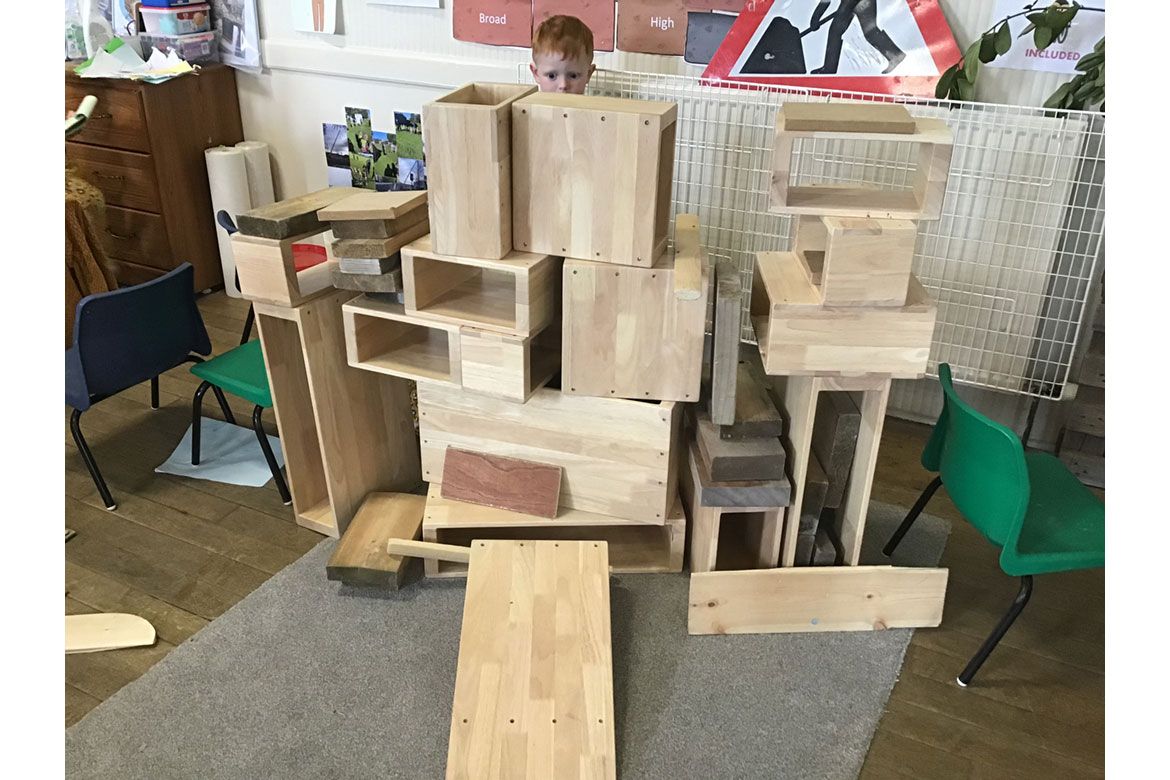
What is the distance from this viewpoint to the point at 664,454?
206 centimetres

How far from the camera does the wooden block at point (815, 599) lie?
78.9 inches

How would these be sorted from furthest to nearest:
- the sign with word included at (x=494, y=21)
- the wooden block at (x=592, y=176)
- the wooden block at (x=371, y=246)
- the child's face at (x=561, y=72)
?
the sign with word included at (x=494, y=21)
the child's face at (x=561, y=72)
the wooden block at (x=371, y=246)
the wooden block at (x=592, y=176)

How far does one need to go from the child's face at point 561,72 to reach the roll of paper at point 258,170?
5.96 ft

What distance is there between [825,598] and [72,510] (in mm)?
2015

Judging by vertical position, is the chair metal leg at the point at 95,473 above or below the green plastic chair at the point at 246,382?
below

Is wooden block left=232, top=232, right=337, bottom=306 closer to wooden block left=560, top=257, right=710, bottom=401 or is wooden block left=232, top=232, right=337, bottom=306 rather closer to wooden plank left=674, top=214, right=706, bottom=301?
wooden block left=560, top=257, right=710, bottom=401

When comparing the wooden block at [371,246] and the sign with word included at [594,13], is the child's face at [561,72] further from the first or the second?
the wooden block at [371,246]

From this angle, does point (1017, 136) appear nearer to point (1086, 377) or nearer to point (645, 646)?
point (1086, 377)

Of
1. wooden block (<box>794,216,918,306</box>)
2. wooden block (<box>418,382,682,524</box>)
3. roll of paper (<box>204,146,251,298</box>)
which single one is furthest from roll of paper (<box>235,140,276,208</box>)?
wooden block (<box>794,216,918,306</box>)

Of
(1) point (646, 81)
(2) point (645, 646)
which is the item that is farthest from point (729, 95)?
(2) point (645, 646)

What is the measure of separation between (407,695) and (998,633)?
125cm

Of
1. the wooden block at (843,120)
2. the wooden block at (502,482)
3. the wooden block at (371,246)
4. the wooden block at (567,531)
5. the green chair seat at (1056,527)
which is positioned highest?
the wooden block at (843,120)

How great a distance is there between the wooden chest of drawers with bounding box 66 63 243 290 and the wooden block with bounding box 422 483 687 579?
2173 mm

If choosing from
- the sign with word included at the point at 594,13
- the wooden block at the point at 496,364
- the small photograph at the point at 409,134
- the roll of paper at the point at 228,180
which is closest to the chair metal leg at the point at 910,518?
the wooden block at the point at 496,364
